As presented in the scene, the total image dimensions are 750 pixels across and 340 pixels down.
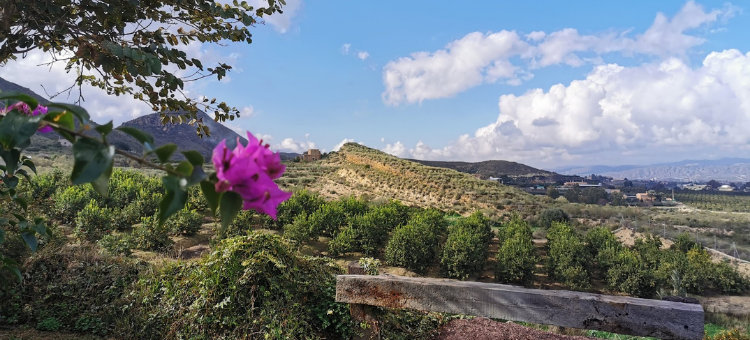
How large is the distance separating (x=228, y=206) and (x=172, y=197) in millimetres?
80

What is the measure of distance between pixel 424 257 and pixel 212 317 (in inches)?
193

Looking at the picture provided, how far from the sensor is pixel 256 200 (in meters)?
0.57

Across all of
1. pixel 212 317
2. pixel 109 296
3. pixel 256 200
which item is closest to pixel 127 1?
pixel 256 200

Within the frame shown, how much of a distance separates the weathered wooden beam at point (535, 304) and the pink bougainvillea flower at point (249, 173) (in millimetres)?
1880

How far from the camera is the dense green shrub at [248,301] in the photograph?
303 centimetres

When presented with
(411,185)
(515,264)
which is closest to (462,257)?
(515,264)

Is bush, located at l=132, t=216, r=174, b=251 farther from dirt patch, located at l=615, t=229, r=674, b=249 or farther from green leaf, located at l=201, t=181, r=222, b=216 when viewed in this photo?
dirt patch, located at l=615, t=229, r=674, b=249

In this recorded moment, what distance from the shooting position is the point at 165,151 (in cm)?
53

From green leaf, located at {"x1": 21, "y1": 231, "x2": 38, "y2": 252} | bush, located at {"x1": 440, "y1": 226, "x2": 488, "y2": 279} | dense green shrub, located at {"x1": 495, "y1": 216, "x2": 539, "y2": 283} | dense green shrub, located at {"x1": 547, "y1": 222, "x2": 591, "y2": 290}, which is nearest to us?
green leaf, located at {"x1": 21, "y1": 231, "x2": 38, "y2": 252}

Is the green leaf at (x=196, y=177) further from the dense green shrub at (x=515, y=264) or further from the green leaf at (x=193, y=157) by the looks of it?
the dense green shrub at (x=515, y=264)

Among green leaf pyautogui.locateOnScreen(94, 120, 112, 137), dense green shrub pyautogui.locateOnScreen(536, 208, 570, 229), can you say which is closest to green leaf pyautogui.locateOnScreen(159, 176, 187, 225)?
green leaf pyautogui.locateOnScreen(94, 120, 112, 137)

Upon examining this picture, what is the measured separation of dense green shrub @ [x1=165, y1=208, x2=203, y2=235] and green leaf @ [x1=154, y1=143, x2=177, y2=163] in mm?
7658

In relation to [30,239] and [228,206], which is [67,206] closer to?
[30,239]

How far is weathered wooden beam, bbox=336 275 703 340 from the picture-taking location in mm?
1900
